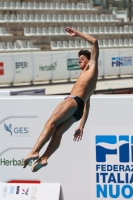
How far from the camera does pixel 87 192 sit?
5.85 meters

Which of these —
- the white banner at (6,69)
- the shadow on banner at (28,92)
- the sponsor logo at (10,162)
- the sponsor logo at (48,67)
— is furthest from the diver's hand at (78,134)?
the sponsor logo at (48,67)

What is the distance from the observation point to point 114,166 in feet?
18.6

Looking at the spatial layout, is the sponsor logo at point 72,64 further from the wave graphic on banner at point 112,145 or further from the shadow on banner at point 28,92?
the wave graphic on banner at point 112,145

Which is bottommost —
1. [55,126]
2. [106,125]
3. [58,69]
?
[58,69]

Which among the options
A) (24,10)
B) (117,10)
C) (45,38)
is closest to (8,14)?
(24,10)

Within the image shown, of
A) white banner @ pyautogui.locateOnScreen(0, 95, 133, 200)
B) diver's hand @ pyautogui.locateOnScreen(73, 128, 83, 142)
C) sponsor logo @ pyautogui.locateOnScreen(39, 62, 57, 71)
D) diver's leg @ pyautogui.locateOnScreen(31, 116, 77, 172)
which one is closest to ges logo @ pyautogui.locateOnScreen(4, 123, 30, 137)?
white banner @ pyautogui.locateOnScreen(0, 95, 133, 200)

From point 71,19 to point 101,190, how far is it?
17.5 meters

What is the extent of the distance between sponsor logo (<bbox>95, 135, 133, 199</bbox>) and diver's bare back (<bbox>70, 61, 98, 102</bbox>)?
1321 mm

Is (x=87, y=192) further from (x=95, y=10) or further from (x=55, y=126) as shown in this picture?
(x=95, y=10)

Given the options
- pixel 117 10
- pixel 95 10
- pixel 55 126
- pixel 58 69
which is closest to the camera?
pixel 55 126

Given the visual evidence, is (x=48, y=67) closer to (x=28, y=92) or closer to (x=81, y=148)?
(x=28, y=92)

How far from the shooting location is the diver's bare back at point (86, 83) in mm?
4434

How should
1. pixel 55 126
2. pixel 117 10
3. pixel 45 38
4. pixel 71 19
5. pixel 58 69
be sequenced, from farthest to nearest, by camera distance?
1. pixel 117 10
2. pixel 71 19
3. pixel 45 38
4. pixel 58 69
5. pixel 55 126

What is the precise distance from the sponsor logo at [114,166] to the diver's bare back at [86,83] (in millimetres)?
1321
